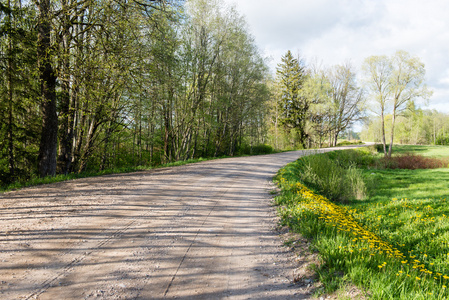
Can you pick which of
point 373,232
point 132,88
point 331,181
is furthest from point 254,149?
point 373,232

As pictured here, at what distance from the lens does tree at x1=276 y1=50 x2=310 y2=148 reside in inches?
1694

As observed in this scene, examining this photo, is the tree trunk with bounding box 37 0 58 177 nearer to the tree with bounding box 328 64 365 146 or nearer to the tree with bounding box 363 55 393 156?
the tree with bounding box 363 55 393 156

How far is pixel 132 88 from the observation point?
9.97 metres

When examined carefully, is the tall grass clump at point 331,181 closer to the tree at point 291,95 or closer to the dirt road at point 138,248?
the dirt road at point 138,248

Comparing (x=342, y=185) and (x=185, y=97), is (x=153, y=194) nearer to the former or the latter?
(x=342, y=185)

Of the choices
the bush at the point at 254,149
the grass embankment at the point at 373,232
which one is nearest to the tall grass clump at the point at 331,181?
the grass embankment at the point at 373,232

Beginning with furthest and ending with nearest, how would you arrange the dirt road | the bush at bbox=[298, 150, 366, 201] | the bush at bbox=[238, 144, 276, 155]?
1. the bush at bbox=[238, 144, 276, 155]
2. the bush at bbox=[298, 150, 366, 201]
3. the dirt road

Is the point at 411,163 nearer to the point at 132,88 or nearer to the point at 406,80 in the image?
the point at 406,80

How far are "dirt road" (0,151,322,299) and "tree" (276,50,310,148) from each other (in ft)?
129

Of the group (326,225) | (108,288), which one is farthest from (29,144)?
(326,225)

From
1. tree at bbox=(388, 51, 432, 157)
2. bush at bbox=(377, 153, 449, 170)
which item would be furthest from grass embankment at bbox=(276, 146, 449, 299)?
tree at bbox=(388, 51, 432, 157)

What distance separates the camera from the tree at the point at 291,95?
4303 centimetres

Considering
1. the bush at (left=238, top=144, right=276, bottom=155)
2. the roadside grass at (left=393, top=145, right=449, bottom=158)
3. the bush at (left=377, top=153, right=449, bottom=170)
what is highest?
the bush at (left=238, top=144, right=276, bottom=155)

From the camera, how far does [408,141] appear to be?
250 ft
